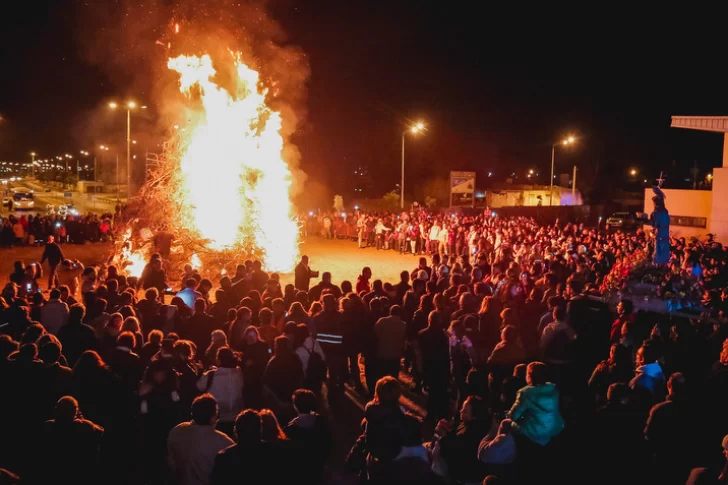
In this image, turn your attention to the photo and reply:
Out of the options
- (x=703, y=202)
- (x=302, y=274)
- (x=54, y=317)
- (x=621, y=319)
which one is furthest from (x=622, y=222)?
(x=54, y=317)

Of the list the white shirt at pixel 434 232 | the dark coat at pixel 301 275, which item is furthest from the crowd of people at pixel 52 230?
the dark coat at pixel 301 275

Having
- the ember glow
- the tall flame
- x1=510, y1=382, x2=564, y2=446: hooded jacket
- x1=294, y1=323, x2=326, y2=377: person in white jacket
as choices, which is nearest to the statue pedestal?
the tall flame

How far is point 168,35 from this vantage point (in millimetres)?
18547

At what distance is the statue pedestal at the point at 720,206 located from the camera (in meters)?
25.0

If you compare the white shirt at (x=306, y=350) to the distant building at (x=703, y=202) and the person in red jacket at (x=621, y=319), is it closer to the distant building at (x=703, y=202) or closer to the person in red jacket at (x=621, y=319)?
the person in red jacket at (x=621, y=319)

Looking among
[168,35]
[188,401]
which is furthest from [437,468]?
[168,35]

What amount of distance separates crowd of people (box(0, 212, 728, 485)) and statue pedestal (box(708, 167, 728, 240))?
54.9ft

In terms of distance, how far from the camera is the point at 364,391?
9203 mm

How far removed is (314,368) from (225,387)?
145 centimetres

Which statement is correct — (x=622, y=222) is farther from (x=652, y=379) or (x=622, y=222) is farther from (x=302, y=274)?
(x=652, y=379)

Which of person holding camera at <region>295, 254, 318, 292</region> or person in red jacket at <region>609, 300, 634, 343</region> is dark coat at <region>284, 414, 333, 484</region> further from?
person holding camera at <region>295, 254, 318, 292</region>

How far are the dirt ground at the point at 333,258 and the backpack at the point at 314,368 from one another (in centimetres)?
1152

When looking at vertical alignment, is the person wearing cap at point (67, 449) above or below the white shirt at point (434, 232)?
below

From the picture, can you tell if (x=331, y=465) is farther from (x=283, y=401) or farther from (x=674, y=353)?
(x=674, y=353)
